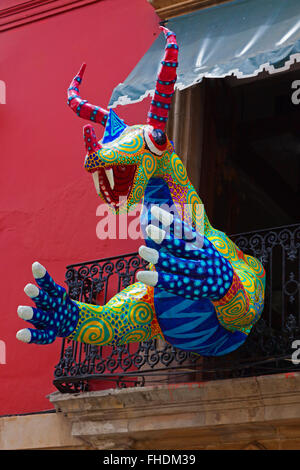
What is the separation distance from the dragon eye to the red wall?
1.58 metres

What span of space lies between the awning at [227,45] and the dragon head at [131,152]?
0.63 metres

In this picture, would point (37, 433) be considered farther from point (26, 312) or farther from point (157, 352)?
point (26, 312)

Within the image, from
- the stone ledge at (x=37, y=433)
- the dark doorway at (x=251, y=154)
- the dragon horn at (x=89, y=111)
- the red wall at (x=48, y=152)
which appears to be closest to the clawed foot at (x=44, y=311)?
the dragon horn at (x=89, y=111)

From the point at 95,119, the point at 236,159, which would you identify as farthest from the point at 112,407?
the point at 236,159

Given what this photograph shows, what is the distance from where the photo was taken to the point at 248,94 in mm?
8781

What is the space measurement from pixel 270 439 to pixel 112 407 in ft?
3.65

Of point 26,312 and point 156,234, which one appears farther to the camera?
point 26,312

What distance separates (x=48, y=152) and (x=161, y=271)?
8.80 feet

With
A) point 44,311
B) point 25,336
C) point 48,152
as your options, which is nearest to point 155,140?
point 44,311

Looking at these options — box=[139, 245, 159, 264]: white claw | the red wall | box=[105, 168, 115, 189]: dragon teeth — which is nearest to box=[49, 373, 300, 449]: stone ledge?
the red wall

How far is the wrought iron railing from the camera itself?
243 inches

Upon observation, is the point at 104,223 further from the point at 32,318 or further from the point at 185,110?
the point at 32,318

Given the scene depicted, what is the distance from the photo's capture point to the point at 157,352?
21.1ft

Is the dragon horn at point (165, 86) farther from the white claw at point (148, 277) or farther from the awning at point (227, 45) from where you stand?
the white claw at point (148, 277)
